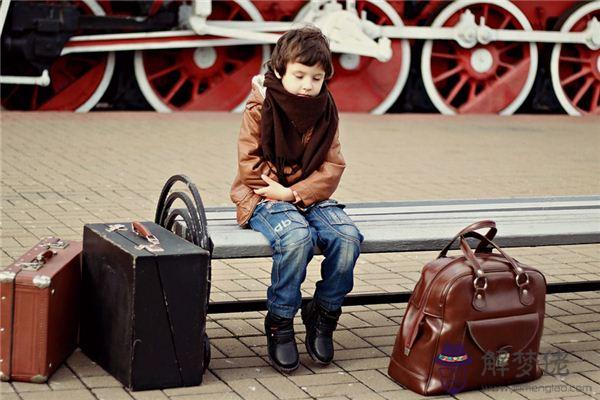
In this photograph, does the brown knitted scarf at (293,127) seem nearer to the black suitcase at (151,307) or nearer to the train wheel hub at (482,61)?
the black suitcase at (151,307)

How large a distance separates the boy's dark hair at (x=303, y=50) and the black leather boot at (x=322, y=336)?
856mm

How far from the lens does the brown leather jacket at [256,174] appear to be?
430 cm

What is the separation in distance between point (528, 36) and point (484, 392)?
9.12 meters

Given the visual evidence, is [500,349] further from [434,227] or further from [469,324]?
[434,227]

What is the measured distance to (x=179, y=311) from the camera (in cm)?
391

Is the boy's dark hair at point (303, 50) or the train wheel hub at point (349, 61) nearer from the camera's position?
the boy's dark hair at point (303, 50)

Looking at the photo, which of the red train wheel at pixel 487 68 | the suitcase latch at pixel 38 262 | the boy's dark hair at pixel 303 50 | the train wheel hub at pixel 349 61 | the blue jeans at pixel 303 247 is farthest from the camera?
the red train wheel at pixel 487 68

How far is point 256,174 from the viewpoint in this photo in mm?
4301

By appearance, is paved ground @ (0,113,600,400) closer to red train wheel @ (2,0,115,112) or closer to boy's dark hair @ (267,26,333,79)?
red train wheel @ (2,0,115,112)

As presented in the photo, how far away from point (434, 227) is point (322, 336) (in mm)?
617

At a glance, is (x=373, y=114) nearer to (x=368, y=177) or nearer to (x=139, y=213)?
(x=368, y=177)

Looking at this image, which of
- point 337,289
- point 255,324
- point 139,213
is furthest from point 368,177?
point 337,289

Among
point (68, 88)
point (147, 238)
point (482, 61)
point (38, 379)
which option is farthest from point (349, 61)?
point (38, 379)

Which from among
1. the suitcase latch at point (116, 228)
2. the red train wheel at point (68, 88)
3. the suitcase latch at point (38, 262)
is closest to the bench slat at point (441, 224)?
the suitcase latch at point (116, 228)
